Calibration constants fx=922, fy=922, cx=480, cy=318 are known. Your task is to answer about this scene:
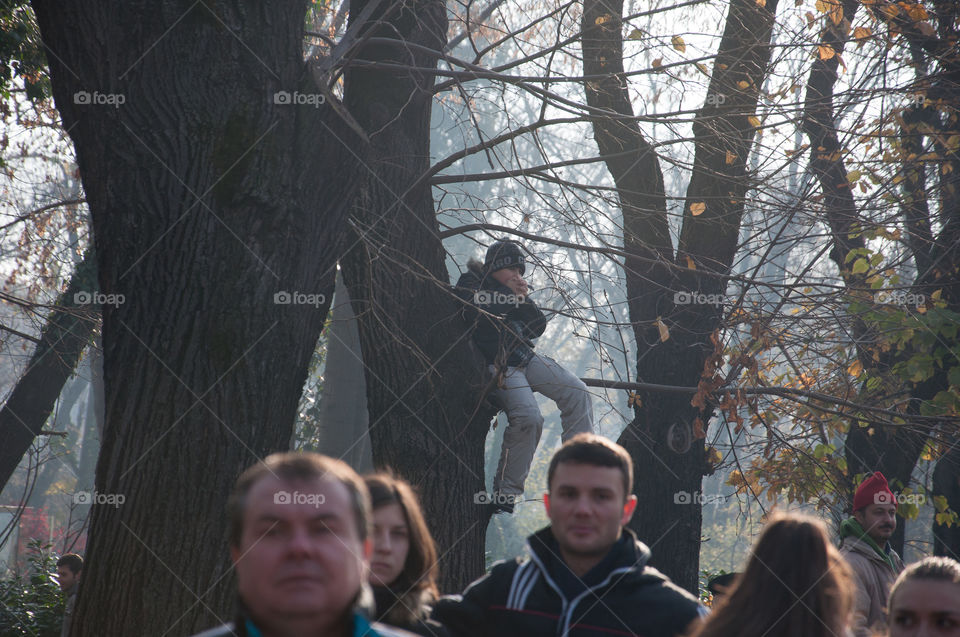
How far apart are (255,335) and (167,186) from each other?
843 millimetres

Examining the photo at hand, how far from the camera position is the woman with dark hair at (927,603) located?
3.08 metres

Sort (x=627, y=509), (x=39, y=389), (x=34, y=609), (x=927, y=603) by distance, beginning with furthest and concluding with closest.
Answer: (x=39, y=389) < (x=34, y=609) < (x=627, y=509) < (x=927, y=603)

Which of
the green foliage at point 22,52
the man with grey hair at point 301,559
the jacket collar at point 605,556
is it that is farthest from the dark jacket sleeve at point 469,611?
the green foliage at point 22,52

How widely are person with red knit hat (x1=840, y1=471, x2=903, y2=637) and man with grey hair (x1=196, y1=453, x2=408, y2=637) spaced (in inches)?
151

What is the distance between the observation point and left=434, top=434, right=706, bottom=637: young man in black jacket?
313 cm

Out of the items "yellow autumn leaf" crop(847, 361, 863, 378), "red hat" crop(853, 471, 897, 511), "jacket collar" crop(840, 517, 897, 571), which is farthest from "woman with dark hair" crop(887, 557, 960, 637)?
"yellow autumn leaf" crop(847, 361, 863, 378)

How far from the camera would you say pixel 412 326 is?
Answer: 21.0 feet

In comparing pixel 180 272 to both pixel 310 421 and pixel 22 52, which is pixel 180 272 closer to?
pixel 22 52

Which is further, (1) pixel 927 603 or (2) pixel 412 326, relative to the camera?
(2) pixel 412 326

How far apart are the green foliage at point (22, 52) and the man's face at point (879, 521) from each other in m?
7.34

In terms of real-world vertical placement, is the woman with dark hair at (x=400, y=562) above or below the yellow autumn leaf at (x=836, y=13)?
below

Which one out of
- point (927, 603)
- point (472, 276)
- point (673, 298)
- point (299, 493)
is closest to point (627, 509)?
point (927, 603)

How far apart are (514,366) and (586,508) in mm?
3206

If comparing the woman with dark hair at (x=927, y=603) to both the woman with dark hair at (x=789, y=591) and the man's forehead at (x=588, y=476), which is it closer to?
the woman with dark hair at (x=789, y=591)
